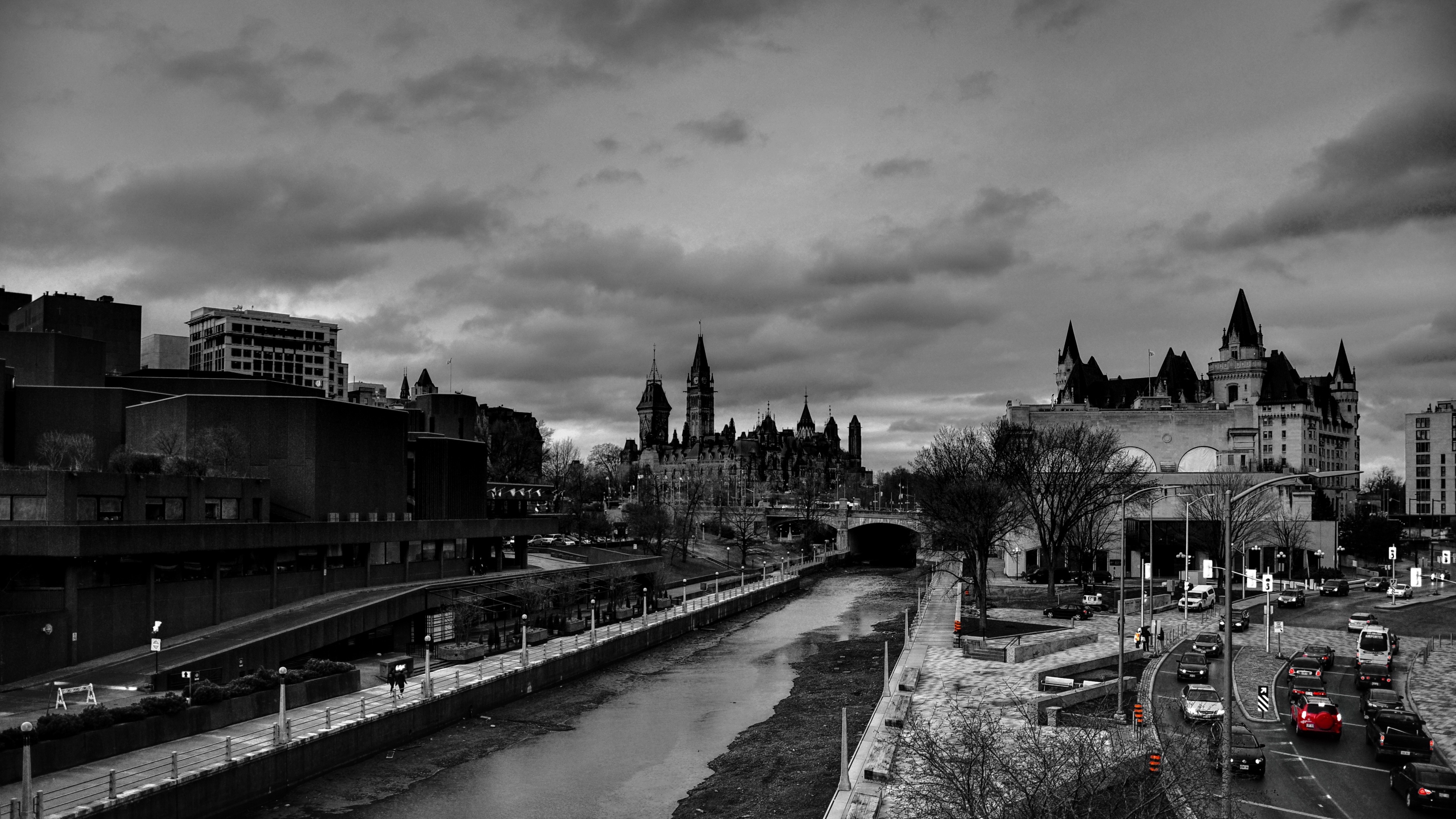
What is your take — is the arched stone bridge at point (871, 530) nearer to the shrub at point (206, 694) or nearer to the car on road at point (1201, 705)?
the car on road at point (1201, 705)

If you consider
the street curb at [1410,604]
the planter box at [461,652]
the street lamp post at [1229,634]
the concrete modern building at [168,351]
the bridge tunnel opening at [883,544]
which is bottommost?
the bridge tunnel opening at [883,544]

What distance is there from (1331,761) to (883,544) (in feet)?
436

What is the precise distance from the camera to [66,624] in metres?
39.4

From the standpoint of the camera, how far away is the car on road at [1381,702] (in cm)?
3506

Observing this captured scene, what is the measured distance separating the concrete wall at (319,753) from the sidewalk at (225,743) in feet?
1.61

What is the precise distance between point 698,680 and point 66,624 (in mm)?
26952

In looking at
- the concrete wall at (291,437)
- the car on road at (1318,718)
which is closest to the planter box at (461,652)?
the concrete wall at (291,437)

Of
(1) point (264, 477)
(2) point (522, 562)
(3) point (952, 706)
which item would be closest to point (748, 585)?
(2) point (522, 562)

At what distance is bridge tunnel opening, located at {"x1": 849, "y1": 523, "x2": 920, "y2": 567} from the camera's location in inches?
5915

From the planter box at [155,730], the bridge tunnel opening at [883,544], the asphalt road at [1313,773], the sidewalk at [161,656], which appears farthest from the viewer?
the bridge tunnel opening at [883,544]

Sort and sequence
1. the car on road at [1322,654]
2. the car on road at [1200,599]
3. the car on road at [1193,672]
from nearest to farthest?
the car on road at [1193,672], the car on road at [1322,654], the car on road at [1200,599]

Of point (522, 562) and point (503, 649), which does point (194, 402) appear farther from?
point (522, 562)

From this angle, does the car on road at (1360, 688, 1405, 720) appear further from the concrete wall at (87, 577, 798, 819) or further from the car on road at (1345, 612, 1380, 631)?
the concrete wall at (87, 577, 798, 819)

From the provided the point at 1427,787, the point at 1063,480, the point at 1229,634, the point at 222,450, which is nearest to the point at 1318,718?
the point at 1427,787
